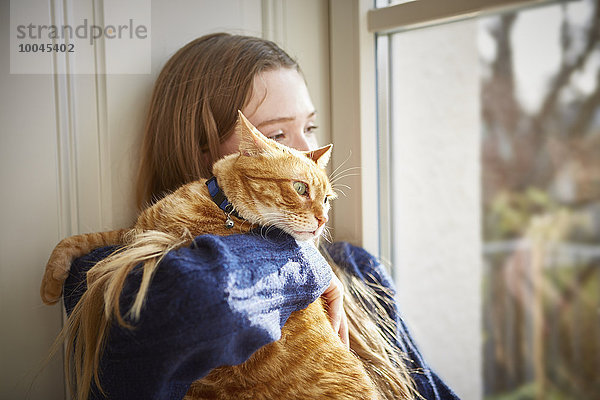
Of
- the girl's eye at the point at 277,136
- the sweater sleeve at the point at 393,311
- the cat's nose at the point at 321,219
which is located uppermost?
the girl's eye at the point at 277,136

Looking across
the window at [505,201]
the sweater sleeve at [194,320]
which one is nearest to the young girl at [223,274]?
the sweater sleeve at [194,320]

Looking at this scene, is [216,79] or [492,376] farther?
[492,376]

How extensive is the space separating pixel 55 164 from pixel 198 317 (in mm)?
576

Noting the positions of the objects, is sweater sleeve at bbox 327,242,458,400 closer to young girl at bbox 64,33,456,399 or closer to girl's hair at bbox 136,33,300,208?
young girl at bbox 64,33,456,399

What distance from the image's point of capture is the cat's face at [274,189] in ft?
2.52

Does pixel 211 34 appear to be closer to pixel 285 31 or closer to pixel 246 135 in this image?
pixel 285 31

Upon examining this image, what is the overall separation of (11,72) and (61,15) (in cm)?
16

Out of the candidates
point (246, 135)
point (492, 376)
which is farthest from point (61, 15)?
point (492, 376)

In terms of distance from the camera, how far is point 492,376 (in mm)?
2270

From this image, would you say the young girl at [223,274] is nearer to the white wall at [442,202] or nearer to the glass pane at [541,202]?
the white wall at [442,202]

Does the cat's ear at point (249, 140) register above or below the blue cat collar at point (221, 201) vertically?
above

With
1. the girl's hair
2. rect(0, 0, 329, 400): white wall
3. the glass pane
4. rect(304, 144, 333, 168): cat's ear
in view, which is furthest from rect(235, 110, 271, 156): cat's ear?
the glass pane

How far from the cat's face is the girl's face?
195 millimetres

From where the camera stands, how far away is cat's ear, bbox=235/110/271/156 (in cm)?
77
